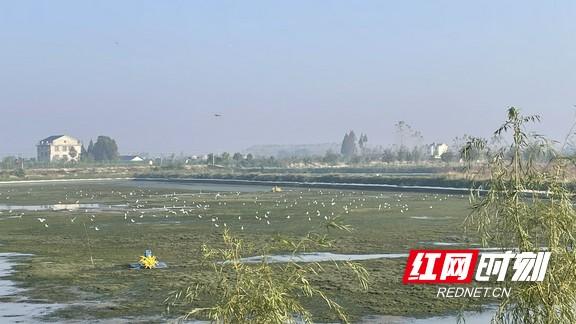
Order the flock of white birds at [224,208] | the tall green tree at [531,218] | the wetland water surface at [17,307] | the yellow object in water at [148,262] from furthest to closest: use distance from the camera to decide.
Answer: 1. the flock of white birds at [224,208]
2. the yellow object in water at [148,262]
3. the wetland water surface at [17,307]
4. the tall green tree at [531,218]

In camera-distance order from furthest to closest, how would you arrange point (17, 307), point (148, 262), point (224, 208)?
1. point (224, 208)
2. point (148, 262)
3. point (17, 307)

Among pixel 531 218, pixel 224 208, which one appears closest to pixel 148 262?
pixel 531 218

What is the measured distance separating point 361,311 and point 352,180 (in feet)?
Answer: 268

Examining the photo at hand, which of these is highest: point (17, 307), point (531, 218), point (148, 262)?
point (531, 218)

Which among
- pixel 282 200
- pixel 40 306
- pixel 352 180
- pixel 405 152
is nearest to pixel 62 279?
pixel 40 306

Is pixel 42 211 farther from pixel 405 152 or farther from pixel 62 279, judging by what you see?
pixel 405 152

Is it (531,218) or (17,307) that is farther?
(17,307)

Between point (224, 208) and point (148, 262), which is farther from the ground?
point (148, 262)

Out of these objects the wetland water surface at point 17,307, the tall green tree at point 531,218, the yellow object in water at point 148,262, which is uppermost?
the tall green tree at point 531,218

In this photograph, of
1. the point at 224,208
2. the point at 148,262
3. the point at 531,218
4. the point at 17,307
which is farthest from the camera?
the point at 224,208

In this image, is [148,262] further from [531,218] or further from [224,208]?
[224,208]

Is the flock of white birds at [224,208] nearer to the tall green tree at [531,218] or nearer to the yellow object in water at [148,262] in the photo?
the yellow object in water at [148,262]

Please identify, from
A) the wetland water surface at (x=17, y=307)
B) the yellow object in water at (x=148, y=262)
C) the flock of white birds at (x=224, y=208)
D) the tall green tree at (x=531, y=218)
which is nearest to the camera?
the tall green tree at (x=531, y=218)

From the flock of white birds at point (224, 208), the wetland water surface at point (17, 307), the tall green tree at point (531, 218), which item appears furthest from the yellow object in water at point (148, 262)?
the tall green tree at point (531, 218)
